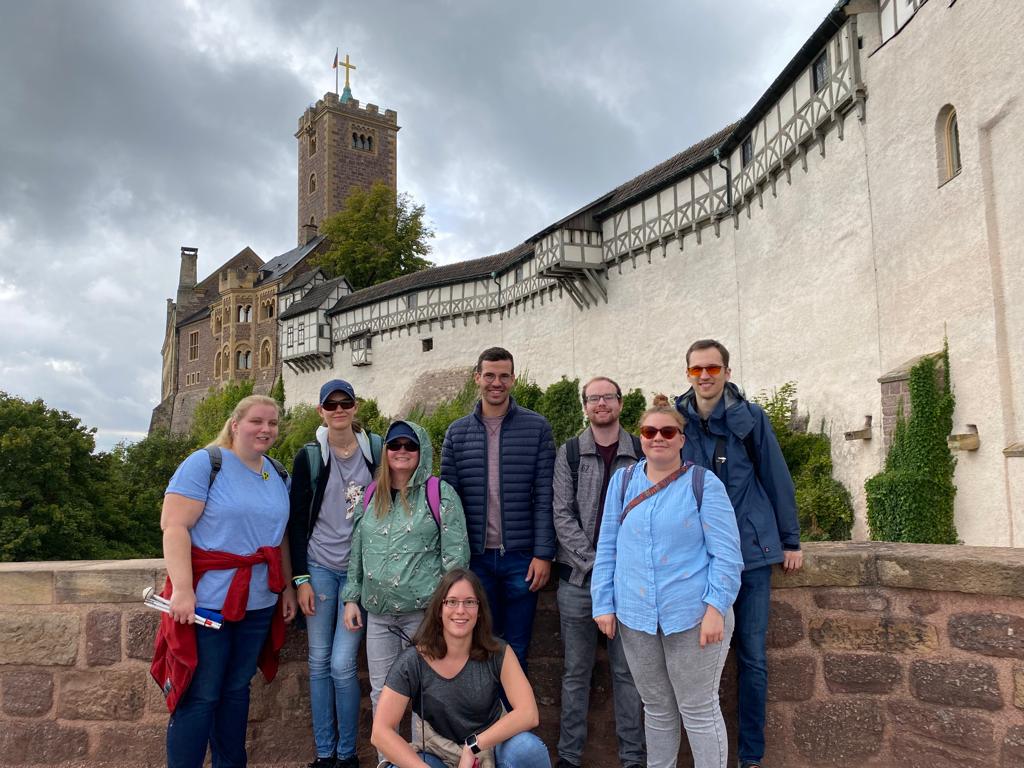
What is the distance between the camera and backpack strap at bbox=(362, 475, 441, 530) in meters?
3.42

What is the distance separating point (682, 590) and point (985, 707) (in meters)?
1.33

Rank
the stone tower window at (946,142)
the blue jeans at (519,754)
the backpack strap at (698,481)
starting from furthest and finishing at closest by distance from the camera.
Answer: the stone tower window at (946,142)
the backpack strap at (698,481)
the blue jeans at (519,754)

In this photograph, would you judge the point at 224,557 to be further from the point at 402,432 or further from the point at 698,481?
the point at 698,481

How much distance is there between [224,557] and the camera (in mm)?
3188

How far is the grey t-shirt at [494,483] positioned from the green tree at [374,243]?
42.7 m

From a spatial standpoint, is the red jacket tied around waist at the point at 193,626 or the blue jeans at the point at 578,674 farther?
the blue jeans at the point at 578,674

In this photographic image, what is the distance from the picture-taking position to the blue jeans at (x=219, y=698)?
3133 mm

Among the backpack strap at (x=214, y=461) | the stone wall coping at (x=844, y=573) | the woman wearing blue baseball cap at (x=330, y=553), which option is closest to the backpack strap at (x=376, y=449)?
the woman wearing blue baseball cap at (x=330, y=553)

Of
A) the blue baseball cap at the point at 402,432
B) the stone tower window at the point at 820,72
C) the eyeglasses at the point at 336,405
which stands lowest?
the blue baseball cap at the point at 402,432

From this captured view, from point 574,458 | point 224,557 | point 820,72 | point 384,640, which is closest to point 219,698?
point 224,557

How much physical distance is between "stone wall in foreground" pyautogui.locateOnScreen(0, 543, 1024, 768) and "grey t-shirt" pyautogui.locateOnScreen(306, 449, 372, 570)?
0.48 m

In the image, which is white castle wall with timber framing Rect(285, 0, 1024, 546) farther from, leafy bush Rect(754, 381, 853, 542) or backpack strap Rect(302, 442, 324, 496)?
backpack strap Rect(302, 442, 324, 496)

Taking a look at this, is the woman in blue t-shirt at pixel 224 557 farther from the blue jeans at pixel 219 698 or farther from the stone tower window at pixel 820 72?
the stone tower window at pixel 820 72

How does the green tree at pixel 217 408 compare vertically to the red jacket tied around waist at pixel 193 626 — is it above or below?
above
